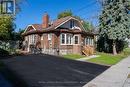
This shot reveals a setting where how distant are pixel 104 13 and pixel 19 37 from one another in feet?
63.5

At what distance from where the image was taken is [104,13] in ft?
136

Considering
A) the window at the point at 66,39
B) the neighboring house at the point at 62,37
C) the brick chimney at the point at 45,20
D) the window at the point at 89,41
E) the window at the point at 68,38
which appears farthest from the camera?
the window at the point at 89,41

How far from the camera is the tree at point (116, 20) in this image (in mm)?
39812

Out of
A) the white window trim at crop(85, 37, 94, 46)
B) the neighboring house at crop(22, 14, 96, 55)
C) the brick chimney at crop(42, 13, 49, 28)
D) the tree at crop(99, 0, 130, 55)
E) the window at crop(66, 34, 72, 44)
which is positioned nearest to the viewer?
the neighboring house at crop(22, 14, 96, 55)

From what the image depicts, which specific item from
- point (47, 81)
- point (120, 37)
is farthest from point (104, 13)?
point (47, 81)

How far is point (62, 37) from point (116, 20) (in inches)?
360

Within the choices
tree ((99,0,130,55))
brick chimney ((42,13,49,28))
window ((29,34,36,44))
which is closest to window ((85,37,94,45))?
tree ((99,0,130,55))

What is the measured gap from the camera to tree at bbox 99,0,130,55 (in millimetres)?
39812

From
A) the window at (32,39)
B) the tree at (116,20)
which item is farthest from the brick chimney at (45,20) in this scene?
the tree at (116,20)

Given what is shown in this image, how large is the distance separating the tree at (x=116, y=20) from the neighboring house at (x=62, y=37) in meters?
3.68

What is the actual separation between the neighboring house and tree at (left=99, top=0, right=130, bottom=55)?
368cm

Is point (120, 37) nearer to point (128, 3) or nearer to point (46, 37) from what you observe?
point (128, 3)

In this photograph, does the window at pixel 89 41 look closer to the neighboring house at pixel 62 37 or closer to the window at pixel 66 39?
the neighboring house at pixel 62 37

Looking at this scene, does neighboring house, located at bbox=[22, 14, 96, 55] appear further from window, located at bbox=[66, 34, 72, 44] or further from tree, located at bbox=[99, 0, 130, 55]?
tree, located at bbox=[99, 0, 130, 55]
